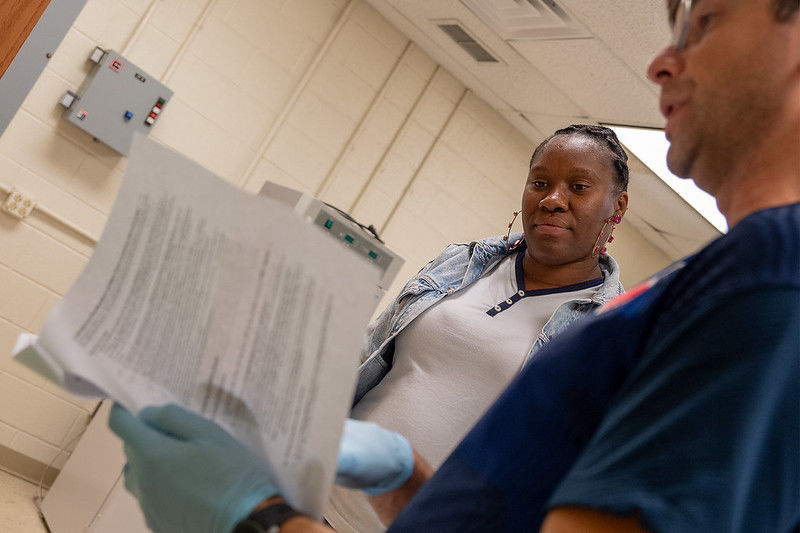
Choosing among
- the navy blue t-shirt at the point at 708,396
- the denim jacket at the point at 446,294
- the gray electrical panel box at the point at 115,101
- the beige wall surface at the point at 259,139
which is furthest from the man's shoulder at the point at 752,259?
the beige wall surface at the point at 259,139

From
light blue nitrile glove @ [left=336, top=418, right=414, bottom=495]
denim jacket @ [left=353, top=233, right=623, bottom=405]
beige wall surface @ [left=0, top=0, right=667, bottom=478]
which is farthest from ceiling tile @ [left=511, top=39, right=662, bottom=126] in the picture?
light blue nitrile glove @ [left=336, top=418, right=414, bottom=495]

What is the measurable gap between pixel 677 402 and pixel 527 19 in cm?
298

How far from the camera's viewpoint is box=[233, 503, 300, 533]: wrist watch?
0.54 metres

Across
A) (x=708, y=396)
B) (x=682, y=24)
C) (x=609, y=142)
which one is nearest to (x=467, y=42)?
(x=609, y=142)

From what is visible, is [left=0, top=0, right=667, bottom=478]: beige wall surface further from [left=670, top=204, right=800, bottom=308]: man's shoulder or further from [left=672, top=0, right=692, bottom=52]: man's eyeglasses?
[left=670, top=204, right=800, bottom=308]: man's shoulder

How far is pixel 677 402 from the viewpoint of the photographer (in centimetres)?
44

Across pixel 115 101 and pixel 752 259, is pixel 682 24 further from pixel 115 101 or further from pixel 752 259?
pixel 115 101

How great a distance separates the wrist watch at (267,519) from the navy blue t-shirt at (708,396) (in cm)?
24

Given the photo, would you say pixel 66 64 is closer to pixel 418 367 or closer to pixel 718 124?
pixel 418 367

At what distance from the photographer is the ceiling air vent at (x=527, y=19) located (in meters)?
2.91

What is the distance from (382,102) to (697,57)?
3.42 m

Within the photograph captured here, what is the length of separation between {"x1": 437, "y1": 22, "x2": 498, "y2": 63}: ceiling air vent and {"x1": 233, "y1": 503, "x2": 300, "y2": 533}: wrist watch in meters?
3.34

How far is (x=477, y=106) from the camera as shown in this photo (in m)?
4.23

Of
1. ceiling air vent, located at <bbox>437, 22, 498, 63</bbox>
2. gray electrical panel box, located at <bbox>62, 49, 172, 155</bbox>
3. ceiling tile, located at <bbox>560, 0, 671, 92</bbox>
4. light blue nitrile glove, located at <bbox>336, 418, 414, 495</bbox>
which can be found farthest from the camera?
ceiling air vent, located at <bbox>437, 22, 498, 63</bbox>
